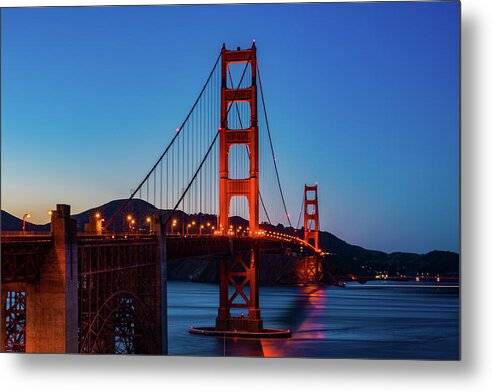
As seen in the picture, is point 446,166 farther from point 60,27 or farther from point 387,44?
point 60,27

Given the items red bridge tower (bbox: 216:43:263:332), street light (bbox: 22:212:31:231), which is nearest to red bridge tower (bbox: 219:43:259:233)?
red bridge tower (bbox: 216:43:263:332)

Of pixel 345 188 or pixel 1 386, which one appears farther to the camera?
pixel 345 188

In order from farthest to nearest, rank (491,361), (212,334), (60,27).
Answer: (212,334) → (60,27) → (491,361)

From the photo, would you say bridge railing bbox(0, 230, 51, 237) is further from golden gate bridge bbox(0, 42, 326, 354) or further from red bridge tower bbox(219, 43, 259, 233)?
red bridge tower bbox(219, 43, 259, 233)

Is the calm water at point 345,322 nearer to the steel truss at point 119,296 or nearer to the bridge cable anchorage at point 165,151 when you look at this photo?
the steel truss at point 119,296

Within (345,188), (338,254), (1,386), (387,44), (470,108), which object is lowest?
(1,386)

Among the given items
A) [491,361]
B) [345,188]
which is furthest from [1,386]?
[491,361]

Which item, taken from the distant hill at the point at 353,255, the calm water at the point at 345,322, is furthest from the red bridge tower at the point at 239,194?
the distant hill at the point at 353,255
